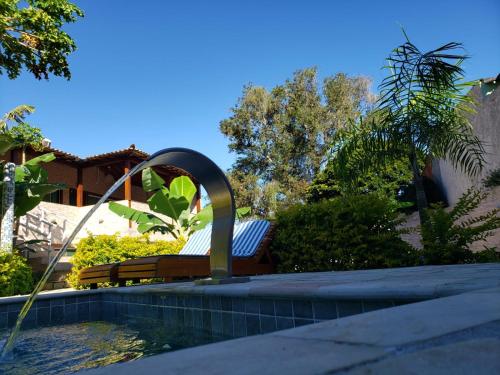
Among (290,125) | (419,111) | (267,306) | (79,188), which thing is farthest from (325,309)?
(290,125)

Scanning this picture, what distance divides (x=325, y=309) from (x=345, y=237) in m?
4.53

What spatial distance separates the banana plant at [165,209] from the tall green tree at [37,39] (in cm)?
387

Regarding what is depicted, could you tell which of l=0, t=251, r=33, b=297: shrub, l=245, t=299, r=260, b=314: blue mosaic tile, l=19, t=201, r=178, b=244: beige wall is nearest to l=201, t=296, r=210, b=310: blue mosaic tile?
l=245, t=299, r=260, b=314: blue mosaic tile

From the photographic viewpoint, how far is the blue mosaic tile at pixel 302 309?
8.95 feet

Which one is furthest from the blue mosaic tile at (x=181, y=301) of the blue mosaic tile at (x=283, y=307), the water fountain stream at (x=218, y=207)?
the blue mosaic tile at (x=283, y=307)

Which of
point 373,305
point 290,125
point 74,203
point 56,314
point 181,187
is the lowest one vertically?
point 56,314

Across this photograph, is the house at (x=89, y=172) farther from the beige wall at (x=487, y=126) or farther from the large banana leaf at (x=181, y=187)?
the beige wall at (x=487, y=126)

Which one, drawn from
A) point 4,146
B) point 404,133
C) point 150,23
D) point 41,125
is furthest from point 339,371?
point 150,23

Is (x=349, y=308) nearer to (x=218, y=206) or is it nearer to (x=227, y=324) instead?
(x=227, y=324)

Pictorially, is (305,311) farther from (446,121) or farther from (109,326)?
(446,121)

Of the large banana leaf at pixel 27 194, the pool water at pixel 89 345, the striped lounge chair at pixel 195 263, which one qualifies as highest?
the large banana leaf at pixel 27 194

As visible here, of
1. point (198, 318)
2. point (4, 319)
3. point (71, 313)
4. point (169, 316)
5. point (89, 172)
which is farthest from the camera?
point (89, 172)

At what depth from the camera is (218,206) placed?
4863 millimetres

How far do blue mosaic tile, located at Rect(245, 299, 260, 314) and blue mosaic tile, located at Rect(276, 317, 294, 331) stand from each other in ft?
0.85
